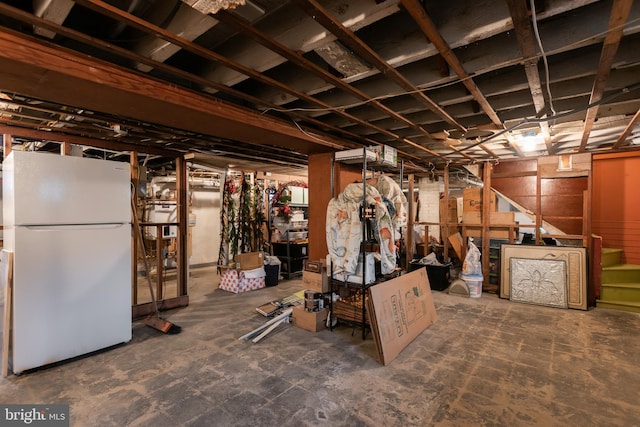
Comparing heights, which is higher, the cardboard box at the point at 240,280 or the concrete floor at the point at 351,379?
the cardboard box at the point at 240,280

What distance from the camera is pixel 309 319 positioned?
360 cm

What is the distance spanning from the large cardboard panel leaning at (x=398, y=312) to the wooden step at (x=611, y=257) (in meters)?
3.16

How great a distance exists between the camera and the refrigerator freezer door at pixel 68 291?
2.58m

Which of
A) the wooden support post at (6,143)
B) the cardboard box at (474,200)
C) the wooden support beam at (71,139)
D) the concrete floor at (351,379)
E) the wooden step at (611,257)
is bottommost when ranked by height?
the concrete floor at (351,379)

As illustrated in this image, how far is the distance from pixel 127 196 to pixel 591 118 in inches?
195

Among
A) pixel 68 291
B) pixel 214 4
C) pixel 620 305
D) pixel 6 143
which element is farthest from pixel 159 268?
pixel 620 305

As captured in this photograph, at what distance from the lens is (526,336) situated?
134 inches

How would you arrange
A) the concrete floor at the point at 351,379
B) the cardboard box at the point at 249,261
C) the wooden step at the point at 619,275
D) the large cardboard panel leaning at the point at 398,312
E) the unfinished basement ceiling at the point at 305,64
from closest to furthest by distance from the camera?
the unfinished basement ceiling at the point at 305,64, the concrete floor at the point at 351,379, the large cardboard panel leaning at the point at 398,312, the wooden step at the point at 619,275, the cardboard box at the point at 249,261

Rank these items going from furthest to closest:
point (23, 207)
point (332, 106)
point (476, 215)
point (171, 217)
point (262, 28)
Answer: point (171, 217) < point (476, 215) < point (332, 106) < point (23, 207) < point (262, 28)

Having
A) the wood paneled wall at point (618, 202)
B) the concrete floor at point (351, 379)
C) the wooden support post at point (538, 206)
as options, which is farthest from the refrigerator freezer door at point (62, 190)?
the wood paneled wall at point (618, 202)

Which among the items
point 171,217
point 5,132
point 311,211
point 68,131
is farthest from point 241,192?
point 5,132

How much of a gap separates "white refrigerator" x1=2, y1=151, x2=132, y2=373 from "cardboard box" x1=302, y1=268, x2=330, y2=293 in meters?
1.94

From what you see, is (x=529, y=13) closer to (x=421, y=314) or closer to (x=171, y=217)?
(x=421, y=314)

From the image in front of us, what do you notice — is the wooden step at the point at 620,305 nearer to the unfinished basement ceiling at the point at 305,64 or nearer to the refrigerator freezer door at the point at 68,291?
the unfinished basement ceiling at the point at 305,64
